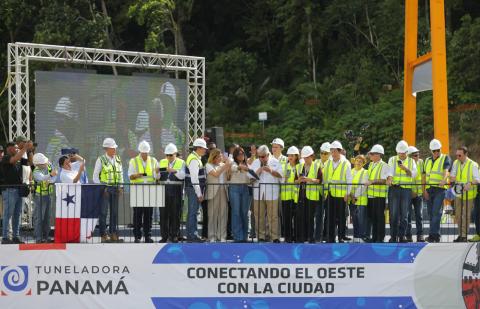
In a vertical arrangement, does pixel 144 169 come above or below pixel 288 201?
above

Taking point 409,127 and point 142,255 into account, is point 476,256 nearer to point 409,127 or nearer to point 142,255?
point 142,255

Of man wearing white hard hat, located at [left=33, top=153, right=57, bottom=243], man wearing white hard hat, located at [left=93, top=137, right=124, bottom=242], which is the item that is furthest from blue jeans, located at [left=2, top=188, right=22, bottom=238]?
man wearing white hard hat, located at [left=93, top=137, right=124, bottom=242]

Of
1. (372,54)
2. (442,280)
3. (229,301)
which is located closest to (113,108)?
(229,301)

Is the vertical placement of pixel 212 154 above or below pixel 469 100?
below

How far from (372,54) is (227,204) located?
77.9 ft

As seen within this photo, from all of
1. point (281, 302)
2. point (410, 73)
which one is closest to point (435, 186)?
point (281, 302)

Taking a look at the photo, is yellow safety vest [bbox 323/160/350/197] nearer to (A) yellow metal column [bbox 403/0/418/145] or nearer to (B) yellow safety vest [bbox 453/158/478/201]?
(B) yellow safety vest [bbox 453/158/478/201]

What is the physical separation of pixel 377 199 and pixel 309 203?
1.10 meters

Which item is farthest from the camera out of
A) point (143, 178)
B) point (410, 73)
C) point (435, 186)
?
point (410, 73)

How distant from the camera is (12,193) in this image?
41.9ft

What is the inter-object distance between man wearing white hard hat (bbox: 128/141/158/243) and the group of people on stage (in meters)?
0.02

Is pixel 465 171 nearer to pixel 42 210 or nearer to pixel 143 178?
pixel 143 178

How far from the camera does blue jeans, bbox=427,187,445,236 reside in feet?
43.1

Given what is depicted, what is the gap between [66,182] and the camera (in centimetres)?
1308
